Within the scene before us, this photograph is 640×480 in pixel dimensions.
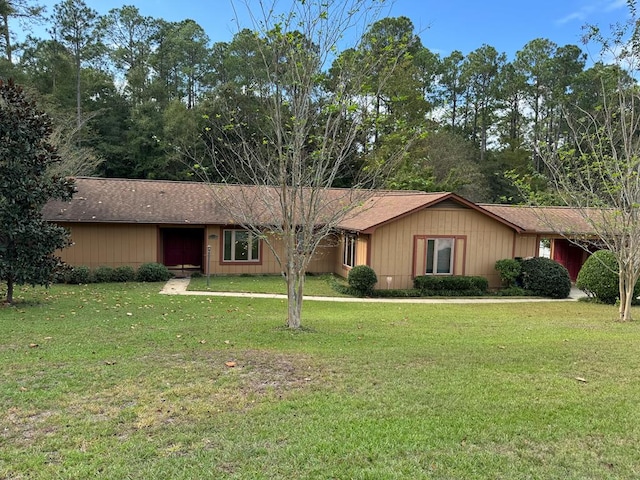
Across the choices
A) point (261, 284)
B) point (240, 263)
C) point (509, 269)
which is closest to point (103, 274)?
point (240, 263)

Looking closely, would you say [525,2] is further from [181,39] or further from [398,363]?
[181,39]

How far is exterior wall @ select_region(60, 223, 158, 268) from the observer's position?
58.1 feet

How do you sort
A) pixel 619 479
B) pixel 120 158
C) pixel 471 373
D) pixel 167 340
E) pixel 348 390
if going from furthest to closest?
1. pixel 120 158
2. pixel 167 340
3. pixel 471 373
4. pixel 348 390
5. pixel 619 479

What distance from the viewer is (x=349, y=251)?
18.6 metres

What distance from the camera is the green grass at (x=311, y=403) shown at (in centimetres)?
327

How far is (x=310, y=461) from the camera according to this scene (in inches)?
129

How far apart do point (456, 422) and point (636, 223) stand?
968 centimetres

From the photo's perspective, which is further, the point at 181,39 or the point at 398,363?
the point at 181,39

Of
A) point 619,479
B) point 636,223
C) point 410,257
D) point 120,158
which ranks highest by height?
point 120,158

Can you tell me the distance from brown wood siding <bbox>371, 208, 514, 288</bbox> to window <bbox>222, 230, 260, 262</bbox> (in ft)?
18.8

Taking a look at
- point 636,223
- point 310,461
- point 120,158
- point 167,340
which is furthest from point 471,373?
point 120,158

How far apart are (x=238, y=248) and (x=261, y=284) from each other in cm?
308

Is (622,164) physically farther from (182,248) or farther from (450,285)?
(182,248)

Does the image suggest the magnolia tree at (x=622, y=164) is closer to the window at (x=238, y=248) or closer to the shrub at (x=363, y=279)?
the shrub at (x=363, y=279)
